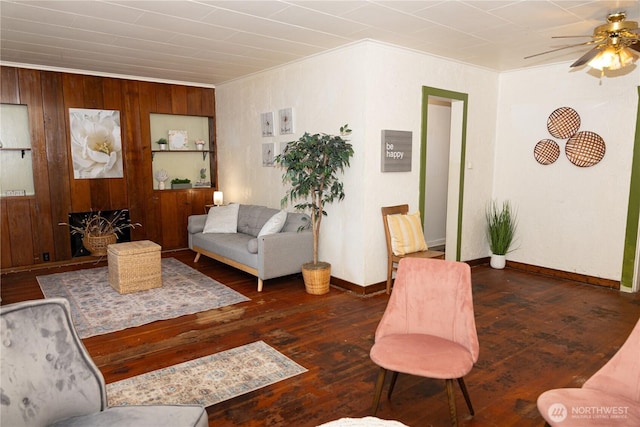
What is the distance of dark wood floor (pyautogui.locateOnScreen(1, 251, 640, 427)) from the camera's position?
251 centimetres

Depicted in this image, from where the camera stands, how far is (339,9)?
3459mm

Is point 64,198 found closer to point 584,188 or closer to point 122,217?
point 122,217

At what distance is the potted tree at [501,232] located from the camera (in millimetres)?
5723

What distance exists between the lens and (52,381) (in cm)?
167

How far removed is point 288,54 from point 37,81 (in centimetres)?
347

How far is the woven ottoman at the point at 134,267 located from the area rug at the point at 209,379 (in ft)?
6.45

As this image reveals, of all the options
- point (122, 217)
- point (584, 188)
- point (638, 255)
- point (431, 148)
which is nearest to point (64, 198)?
point (122, 217)

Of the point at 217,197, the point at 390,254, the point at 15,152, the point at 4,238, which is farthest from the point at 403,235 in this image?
the point at 15,152

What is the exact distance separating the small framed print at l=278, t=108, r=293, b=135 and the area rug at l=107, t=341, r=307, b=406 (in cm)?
309

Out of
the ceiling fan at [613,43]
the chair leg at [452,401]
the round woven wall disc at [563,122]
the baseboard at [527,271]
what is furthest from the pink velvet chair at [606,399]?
the round woven wall disc at [563,122]

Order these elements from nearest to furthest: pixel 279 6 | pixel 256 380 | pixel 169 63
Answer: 1. pixel 256 380
2. pixel 279 6
3. pixel 169 63

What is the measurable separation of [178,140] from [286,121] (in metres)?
2.39

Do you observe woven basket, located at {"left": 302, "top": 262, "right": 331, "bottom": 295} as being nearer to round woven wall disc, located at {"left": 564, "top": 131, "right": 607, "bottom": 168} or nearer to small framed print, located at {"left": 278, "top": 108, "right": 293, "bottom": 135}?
small framed print, located at {"left": 278, "top": 108, "right": 293, "bottom": 135}

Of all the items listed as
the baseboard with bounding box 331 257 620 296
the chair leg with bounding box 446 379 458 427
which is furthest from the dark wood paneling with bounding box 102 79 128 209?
the chair leg with bounding box 446 379 458 427
